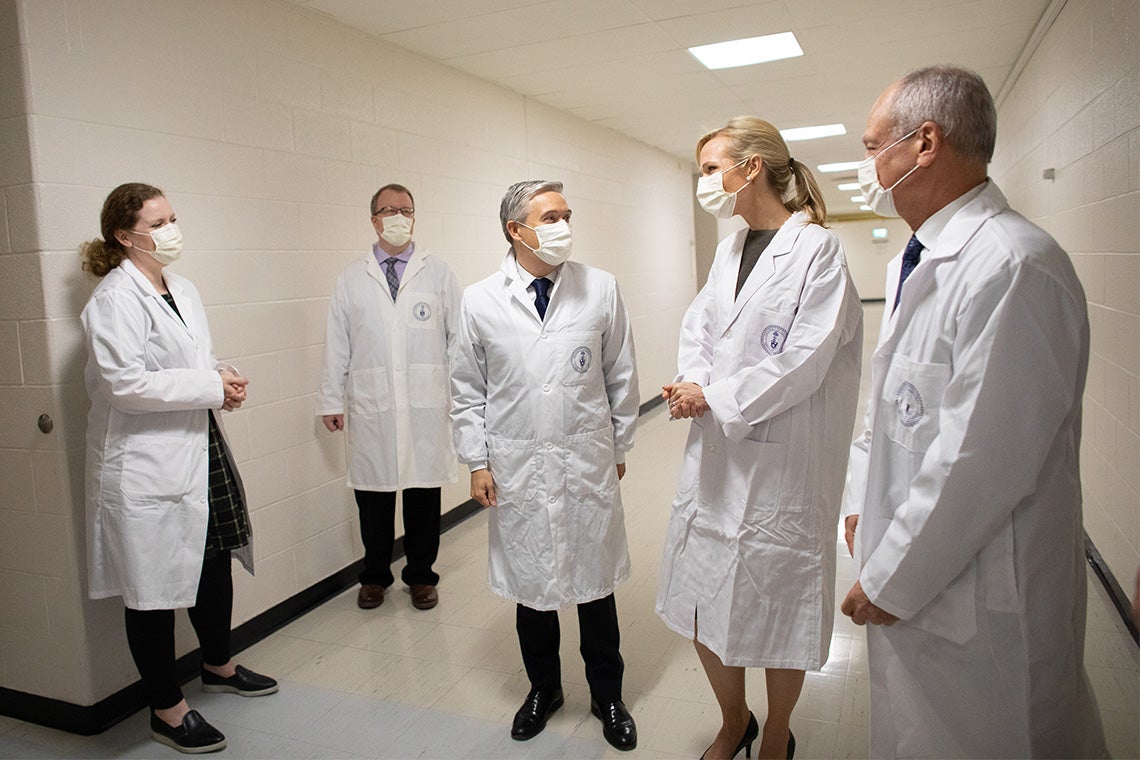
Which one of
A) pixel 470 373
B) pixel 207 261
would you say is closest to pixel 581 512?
pixel 470 373

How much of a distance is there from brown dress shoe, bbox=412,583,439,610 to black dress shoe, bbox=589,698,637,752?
1161 millimetres

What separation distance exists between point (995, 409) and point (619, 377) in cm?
124

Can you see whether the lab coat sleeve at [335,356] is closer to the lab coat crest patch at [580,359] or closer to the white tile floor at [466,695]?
the white tile floor at [466,695]

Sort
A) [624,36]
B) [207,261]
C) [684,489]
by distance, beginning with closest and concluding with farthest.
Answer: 1. [684,489]
2. [207,261]
3. [624,36]

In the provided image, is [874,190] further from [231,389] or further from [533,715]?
[231,389]

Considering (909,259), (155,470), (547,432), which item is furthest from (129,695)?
(909,259)

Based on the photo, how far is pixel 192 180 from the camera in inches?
111

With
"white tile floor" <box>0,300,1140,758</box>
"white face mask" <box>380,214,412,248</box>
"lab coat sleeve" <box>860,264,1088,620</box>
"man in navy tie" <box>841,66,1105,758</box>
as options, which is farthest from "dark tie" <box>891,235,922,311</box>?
"white face mask" <box>380,214,412,248</box>

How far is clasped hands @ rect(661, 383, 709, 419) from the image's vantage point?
1909 millimetres

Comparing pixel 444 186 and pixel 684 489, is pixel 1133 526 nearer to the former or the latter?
pixel 684 489

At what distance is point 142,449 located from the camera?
2270 mm

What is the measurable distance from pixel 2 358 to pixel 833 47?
424 centimetres

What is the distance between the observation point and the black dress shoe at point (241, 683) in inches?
103

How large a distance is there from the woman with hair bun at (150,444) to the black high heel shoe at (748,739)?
148cm
